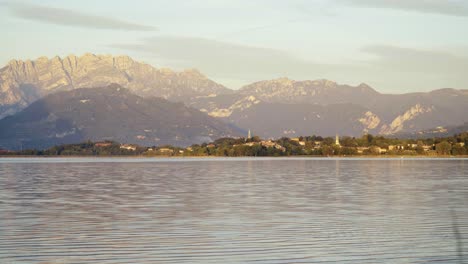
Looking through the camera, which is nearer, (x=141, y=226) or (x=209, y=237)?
(x=209, y=237)

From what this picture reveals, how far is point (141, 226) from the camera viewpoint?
32.2 meters

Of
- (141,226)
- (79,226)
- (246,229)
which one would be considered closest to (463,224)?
(246,229)

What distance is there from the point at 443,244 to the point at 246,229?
7.88 meters

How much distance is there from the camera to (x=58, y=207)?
4181cm

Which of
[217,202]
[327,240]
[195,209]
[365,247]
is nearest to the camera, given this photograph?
[365,247]

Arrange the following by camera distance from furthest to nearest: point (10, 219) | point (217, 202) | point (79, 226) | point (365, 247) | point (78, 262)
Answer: point (217, 202) → point (10, 219) → point (79, 226) → point (365, 247) → point (78, 262)

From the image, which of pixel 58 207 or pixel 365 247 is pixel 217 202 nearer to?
pixel 58 207

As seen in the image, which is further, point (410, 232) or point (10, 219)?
point (10, 219)

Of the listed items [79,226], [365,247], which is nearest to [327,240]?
[365,247]

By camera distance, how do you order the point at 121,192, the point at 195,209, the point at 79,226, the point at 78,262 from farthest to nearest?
the point at 121,192
the point at 195,209
the point at 79,226
the point at 78,262

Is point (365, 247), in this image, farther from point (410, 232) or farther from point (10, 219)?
point (10, 219)

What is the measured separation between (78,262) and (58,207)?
19601 mm

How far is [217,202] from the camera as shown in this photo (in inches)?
1780

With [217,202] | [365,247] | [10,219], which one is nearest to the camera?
[365,247]
